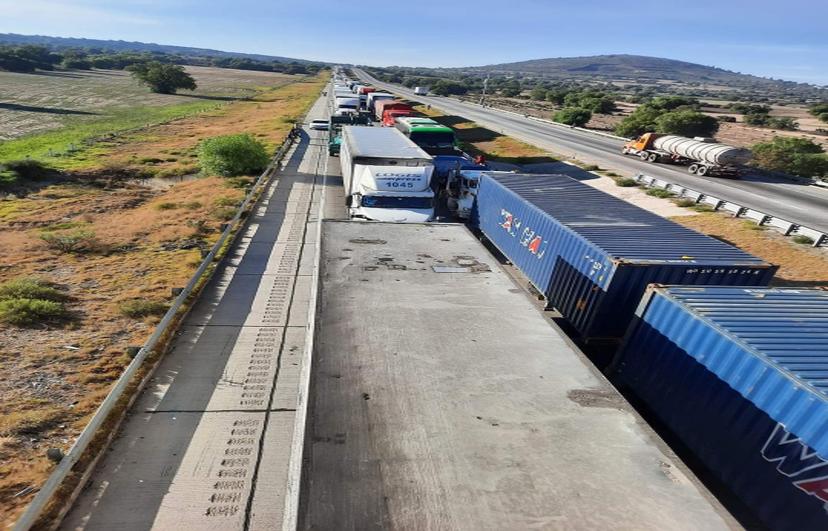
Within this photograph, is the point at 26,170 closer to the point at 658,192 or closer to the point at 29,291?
the point at 29,291

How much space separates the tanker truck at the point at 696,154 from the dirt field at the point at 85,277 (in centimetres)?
3619

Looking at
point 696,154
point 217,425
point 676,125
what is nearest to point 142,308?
point 217,425

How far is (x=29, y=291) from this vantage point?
43.5 ft

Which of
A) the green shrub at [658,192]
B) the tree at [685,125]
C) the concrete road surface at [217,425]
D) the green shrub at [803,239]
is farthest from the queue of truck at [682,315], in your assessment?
the tree at [685,125]

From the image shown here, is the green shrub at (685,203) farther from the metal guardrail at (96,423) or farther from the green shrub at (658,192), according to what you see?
the metal guardrail at (96,423)

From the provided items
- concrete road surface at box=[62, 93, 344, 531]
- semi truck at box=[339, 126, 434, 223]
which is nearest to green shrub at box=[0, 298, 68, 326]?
concrete road surface at box=[62, 93, 344, 531]

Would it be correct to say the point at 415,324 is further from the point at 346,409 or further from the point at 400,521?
the point at 400,521

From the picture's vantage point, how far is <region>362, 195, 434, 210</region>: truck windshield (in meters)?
17.8

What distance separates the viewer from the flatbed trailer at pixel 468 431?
4793mm

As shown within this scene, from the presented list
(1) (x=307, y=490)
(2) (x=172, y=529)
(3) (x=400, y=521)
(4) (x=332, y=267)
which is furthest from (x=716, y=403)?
(2) (x=172, y=529)

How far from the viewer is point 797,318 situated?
339 inches

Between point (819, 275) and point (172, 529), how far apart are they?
2442 centimetres

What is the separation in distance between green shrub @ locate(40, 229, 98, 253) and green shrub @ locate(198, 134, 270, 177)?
42.1ft

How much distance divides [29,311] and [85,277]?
10.7ft
